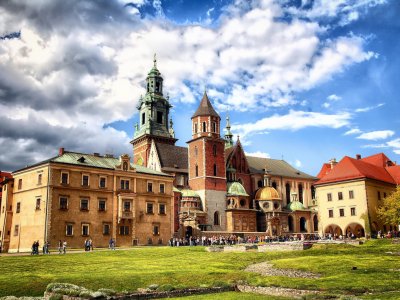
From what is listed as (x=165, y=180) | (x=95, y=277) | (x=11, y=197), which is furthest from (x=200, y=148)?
(x=95, y=277)

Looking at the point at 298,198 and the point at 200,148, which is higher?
the point at 200,148

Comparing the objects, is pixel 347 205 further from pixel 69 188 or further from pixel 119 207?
pixel 69 188

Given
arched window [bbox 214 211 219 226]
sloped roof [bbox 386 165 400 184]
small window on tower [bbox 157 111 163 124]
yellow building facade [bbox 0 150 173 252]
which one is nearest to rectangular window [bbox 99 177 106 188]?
yellow building facade [bbox 0 150 173 252]

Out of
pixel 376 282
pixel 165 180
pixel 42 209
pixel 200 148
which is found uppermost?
pixel 200 148

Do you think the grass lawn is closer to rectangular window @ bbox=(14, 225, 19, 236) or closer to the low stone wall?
the low stone wall

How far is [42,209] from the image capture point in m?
53.5

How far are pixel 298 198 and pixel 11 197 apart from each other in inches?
2591

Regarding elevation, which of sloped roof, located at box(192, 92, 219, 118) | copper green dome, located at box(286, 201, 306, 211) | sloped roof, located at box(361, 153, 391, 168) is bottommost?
copper green dome, located at box(286, 201, 306, 211)

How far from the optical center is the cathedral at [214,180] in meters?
81.8

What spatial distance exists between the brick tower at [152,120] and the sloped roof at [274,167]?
19.5m

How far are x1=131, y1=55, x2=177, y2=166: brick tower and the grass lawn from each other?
61.4 m

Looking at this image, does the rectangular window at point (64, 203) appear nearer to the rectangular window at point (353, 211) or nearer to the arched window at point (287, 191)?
the rectangular window at point (353, 211)

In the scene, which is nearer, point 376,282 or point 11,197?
point 376,282

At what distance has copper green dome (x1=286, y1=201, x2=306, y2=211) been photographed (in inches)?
3799
